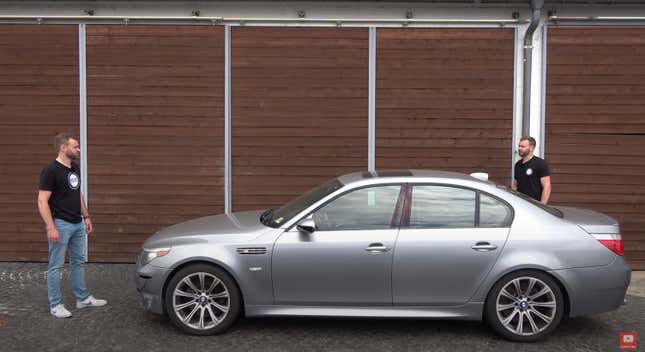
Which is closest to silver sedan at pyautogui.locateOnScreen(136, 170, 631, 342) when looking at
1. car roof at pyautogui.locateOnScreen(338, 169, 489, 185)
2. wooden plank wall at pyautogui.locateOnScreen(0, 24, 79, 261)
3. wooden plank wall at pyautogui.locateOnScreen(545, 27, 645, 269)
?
car roof at pyautogui.locateOnScreen(338, 169, 489, 185)

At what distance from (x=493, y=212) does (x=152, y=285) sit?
10.3 ft

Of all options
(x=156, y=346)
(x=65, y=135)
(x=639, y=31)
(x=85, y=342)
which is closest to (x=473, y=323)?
(x=156, y=346)

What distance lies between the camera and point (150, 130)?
337 inches

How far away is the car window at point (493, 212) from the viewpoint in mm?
5449

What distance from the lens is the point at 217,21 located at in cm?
850

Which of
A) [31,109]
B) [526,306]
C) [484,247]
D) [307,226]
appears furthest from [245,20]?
[526,306]

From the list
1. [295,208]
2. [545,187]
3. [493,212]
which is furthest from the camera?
[545,187]

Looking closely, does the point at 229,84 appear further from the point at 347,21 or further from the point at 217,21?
the point at 347,21

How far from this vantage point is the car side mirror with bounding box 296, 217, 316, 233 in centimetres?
536

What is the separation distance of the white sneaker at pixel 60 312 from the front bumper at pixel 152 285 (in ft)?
3.35

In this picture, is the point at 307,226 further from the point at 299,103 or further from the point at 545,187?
the point at 299,103

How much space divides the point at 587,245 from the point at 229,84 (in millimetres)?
5177

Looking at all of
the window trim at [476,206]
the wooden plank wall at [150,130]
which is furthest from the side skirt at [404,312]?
the wooden plank wall at [150,130]

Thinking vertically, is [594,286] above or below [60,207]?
below
